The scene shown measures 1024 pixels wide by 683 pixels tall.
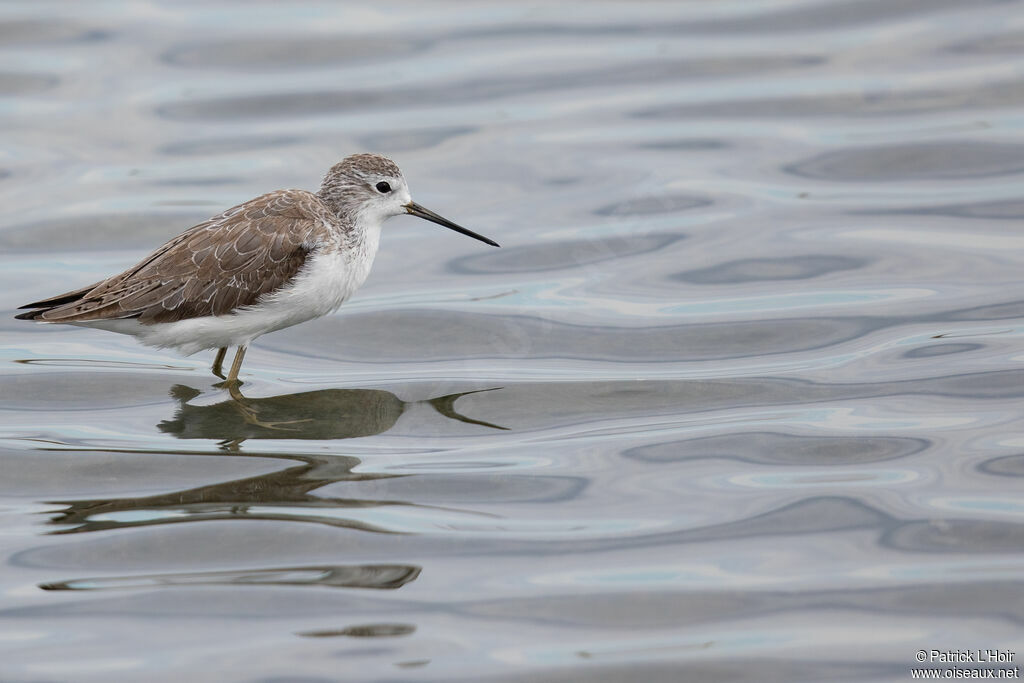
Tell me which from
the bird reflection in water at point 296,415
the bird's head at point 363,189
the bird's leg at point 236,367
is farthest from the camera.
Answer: the bird's head at point 363,189

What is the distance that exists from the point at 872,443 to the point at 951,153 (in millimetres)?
5923

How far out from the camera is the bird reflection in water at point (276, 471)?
7.04 metres

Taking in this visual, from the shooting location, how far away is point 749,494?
7.31 meters

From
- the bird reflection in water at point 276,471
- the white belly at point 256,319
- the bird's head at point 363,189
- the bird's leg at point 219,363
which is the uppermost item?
the bird's head at point 363,189

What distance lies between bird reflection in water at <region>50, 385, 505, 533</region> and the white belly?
1.37 feet

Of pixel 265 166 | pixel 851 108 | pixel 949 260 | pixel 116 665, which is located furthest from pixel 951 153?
pixel 116 665

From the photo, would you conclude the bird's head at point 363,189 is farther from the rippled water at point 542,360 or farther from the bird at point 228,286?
the rippled water at point 542,360

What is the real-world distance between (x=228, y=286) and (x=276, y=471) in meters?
1.71

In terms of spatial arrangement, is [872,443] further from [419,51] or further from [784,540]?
[419,51]

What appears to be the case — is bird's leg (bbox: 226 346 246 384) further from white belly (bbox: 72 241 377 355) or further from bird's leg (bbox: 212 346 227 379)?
bird's leg (bbox: 212 346 227 379)

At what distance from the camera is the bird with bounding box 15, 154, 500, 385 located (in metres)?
8.77

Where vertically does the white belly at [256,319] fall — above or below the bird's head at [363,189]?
below

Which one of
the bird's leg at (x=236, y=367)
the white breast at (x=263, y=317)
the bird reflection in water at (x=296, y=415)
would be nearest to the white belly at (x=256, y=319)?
the white breast at (x=263, y=317)

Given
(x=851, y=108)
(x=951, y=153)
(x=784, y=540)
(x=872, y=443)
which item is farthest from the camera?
(x=851, y=108)
